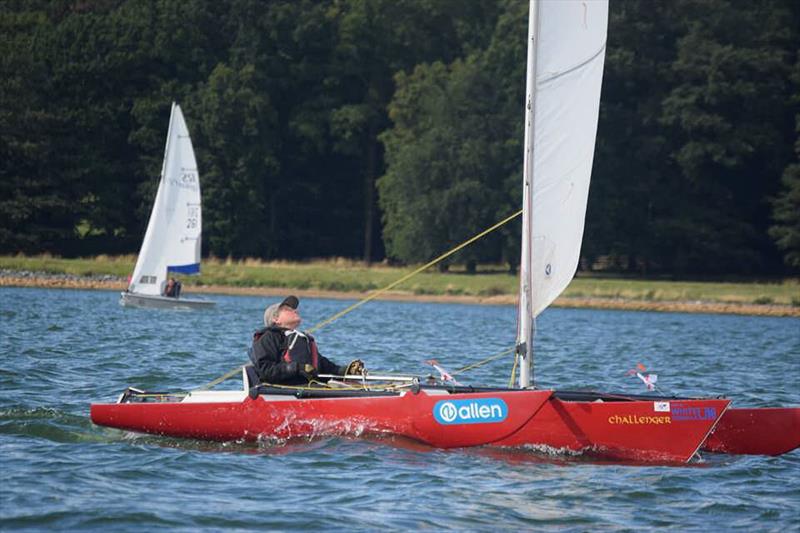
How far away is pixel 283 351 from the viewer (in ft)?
46.6

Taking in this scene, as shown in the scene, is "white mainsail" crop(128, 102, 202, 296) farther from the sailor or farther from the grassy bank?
the sailor

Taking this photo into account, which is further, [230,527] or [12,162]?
[12,162]

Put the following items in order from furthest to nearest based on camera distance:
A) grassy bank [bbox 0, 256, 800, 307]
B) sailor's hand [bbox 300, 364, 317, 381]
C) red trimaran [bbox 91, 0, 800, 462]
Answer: grassy bank [bbox 0, 256, 800, 307], sailor's hand [bbox 300, 364, 317, 381], red trimaran [bbox 91, 0, 800, 462]

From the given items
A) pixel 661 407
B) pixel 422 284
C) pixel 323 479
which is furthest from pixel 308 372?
pixel 422 284

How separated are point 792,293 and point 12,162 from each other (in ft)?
124

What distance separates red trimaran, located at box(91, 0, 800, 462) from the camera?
13.2 meters

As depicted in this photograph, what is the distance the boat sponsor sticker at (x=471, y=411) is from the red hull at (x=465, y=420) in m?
0.01

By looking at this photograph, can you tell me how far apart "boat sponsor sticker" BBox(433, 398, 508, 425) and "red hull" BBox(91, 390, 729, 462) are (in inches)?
0.4

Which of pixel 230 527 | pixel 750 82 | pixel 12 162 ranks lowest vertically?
pixel 230 527

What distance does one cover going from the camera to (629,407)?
13.2 m

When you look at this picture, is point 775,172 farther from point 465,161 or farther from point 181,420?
point 181,420

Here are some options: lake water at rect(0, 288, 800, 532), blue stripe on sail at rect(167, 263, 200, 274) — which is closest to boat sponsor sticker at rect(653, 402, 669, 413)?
lake water at rect(0, 288, 800, 532)

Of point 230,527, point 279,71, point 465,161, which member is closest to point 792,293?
point 465,161

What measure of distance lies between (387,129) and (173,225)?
3422 centimetres
